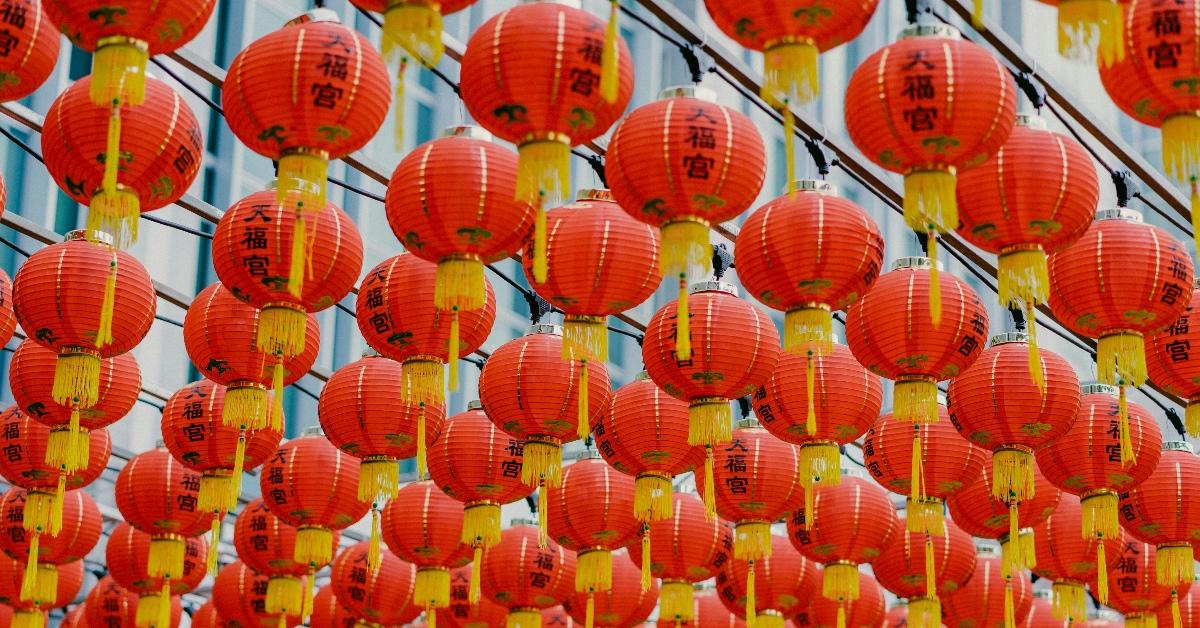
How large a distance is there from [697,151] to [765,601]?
347 centimetres

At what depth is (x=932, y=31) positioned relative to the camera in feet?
18.5

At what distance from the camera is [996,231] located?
6.05m

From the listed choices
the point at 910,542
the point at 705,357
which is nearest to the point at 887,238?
the point at 910,542

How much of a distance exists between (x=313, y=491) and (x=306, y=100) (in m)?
2.71

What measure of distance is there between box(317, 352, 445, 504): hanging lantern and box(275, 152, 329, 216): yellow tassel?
5.00ft

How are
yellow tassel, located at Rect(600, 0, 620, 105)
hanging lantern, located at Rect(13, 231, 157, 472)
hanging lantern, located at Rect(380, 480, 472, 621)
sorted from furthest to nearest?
hanging lantern, located at Rect(380, 480, 472, 621), hanging lantern, located at Rect(13, 231, 157, 472), yellow tassel, located at Rect(600, 0, 620, 105)

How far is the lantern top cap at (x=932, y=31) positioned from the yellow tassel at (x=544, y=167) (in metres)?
1.15

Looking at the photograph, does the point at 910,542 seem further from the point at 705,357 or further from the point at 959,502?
the point at 705,357

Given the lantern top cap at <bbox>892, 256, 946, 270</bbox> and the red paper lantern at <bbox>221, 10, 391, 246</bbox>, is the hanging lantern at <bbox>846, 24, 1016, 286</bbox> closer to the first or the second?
the lantern top cap at <bbox>892, 256, 946, 270</bbox>

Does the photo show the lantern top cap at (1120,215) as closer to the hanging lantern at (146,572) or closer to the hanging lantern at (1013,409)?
the hanging lantern at (1013,409)

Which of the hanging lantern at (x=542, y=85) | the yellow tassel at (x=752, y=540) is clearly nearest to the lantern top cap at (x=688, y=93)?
the hanging lantern at (x=542, y=85)

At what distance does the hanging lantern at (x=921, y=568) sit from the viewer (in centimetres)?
829

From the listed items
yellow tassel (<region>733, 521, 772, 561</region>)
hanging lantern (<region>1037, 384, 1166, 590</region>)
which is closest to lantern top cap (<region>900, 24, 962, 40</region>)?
hanging lantern (<region>1037, 384, 1166, 590</region>)

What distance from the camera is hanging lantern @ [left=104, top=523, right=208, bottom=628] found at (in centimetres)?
857
